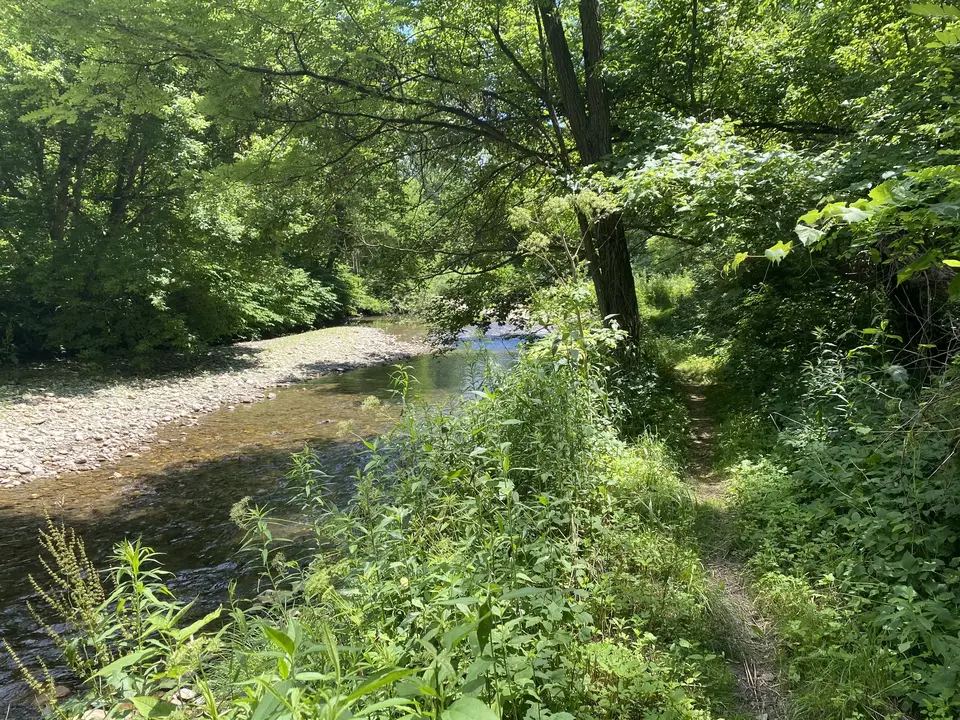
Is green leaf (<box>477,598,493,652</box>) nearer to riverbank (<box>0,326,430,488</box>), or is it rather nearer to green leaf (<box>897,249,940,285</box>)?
green leaf (<box>897,249,940,285</box>)

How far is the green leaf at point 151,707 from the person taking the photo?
1.50 meters

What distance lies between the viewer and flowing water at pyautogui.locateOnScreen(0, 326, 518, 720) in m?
5.40

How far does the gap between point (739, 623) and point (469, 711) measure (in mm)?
2750

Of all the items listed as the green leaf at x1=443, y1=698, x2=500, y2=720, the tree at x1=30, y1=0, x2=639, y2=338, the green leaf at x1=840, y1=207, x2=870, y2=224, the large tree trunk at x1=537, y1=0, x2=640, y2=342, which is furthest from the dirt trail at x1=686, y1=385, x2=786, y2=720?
the large tree trunk at x1=537, y1=0, x2=640, y2=342

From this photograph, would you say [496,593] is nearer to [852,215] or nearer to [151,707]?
[151,707]

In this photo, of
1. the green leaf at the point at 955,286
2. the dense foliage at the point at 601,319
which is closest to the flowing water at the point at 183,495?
the dense foliage at the point at 601,319

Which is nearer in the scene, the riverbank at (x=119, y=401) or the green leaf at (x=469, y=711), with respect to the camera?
the green leaf at (x=469, y=711)

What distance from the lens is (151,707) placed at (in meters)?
1.53

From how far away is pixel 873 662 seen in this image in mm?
2617

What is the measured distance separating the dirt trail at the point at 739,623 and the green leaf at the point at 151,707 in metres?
2.57

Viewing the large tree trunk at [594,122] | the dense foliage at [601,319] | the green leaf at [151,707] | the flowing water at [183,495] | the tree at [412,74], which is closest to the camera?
the green leaf at [151,707]

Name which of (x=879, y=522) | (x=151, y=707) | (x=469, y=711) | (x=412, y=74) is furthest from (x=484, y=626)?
(x=412, y=74)

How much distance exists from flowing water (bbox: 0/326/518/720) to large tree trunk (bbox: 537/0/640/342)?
199 cm

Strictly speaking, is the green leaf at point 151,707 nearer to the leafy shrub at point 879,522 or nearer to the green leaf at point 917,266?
the green leaf at point 917,266
